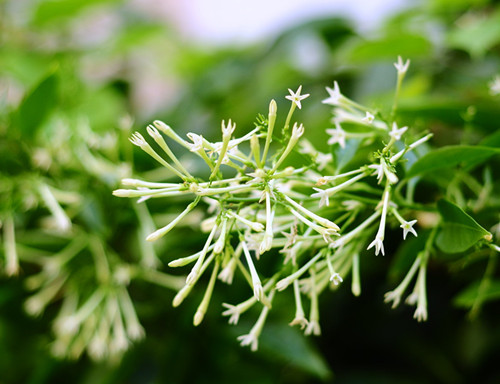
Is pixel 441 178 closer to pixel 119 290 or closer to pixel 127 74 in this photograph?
pixel 119 290

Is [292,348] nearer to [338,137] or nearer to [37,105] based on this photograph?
[338,137]

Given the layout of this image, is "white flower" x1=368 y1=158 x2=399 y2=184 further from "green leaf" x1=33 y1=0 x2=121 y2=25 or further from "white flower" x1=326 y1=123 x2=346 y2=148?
"green leaf" x1=33 y1=0 x2=121 y2=25

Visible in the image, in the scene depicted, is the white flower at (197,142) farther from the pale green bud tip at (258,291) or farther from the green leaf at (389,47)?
the green leaf at (389,47)

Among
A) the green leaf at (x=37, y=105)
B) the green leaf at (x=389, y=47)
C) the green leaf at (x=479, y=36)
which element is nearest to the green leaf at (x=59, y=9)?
the green leaf at (x=37, y=105)

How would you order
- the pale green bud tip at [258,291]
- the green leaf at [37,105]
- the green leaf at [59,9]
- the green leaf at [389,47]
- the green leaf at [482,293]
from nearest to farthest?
the pale green bud tip at [258,291], the green leaf at [482,293], the green leaf at [37,105], the green leaf at [389,47], the green leaf at [59,9]

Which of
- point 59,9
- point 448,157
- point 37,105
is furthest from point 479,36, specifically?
point 59,9

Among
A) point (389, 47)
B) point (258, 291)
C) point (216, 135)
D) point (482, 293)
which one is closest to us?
point (258, 291)

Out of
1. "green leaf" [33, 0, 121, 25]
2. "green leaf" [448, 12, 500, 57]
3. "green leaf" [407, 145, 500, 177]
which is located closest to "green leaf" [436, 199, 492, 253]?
"green leaf" [407, 145, 500, 177]
